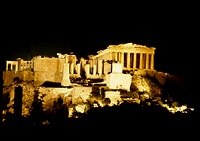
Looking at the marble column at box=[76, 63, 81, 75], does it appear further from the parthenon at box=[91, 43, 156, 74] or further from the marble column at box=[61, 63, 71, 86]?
the marble column at box=[61, 63, 71, 86]

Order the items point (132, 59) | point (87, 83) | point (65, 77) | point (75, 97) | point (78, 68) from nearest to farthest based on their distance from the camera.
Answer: point (75, 97)
point (87, 83)
point (65, 77)
point (78, 68)
point (132, 59)

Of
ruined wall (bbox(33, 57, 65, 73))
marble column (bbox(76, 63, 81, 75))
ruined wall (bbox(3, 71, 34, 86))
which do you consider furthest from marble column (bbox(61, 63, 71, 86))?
ruined wall (bbox(3, 71, 34, 86))

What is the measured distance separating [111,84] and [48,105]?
7.03 meters

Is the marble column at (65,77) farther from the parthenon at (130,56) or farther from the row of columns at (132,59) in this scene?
the row of columns at (132,59)

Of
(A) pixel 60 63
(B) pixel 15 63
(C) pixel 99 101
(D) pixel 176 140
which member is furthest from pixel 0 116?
(B) pixel 15 63

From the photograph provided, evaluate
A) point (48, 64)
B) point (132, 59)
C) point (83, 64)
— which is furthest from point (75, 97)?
point (132, 59)

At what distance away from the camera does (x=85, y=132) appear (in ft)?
47.8

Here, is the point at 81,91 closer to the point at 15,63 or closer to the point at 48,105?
the point at 48,105

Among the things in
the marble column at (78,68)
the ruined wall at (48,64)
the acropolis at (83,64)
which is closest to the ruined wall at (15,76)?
the acropolis at (83,64)

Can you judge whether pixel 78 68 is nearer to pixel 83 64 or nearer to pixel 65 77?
pixel 83 64

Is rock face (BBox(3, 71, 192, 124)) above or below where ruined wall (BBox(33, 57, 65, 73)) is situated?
below

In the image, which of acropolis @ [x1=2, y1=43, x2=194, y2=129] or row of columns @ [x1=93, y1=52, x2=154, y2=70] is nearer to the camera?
acropolis @ [x1=2, y1=43, x2=194, y2=129]

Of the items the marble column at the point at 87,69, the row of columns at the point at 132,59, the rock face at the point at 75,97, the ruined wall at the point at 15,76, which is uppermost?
the row of columns at the point at 132,59

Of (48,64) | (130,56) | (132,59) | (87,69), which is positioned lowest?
(87,69)
